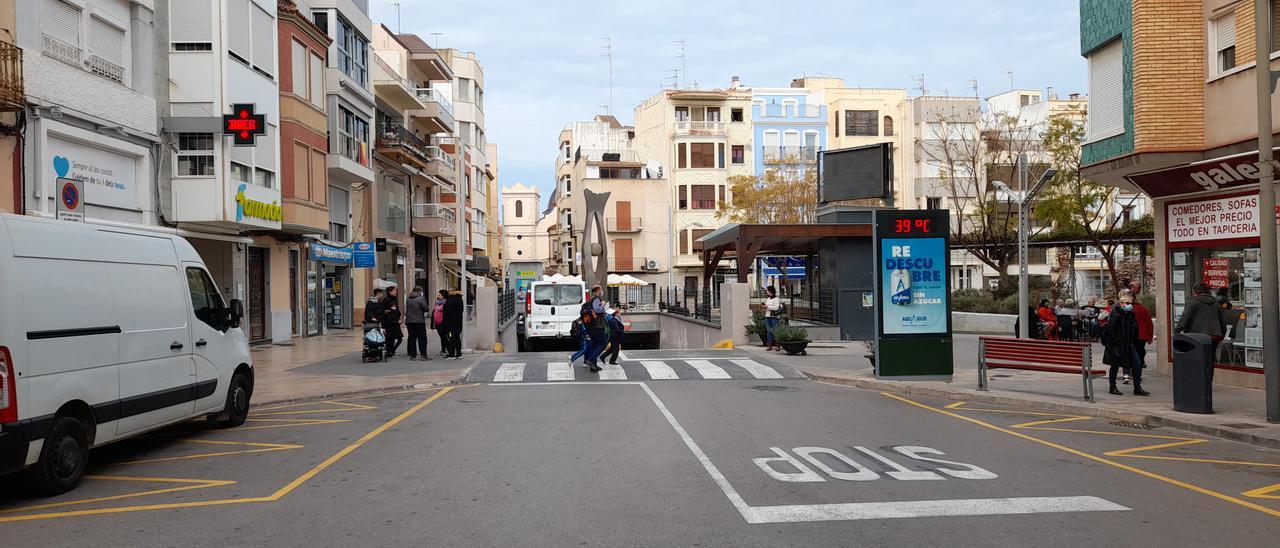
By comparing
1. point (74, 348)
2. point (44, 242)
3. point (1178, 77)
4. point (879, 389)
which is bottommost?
point (879, 389)

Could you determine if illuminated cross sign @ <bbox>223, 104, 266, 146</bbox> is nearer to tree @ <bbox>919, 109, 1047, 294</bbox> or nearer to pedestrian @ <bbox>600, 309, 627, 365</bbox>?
pedestrian @ <bbox>600, 309, 627, 365</bbox>

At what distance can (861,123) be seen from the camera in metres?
66.9

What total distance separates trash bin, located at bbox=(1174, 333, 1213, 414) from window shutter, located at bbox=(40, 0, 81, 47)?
19.7 meters

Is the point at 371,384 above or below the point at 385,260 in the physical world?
below

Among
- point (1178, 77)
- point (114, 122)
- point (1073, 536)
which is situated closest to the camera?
point (1073, 536)

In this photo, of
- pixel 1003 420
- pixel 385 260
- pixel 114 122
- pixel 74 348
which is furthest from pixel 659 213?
pixel 74 348

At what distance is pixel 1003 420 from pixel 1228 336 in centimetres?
617

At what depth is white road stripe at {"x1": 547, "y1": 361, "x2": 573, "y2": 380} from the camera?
18156 mm

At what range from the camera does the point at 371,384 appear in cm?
1684

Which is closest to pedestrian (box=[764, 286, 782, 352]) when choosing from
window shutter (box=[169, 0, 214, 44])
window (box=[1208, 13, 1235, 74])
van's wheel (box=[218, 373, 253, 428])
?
window (box=[1208, 13, 1235, 74])

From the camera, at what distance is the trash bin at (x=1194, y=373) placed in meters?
12.1

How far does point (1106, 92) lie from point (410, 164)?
33.6 m

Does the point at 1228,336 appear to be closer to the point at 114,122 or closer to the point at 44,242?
the point at 44,242

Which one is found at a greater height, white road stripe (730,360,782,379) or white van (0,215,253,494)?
white van (0,215,253,494)
